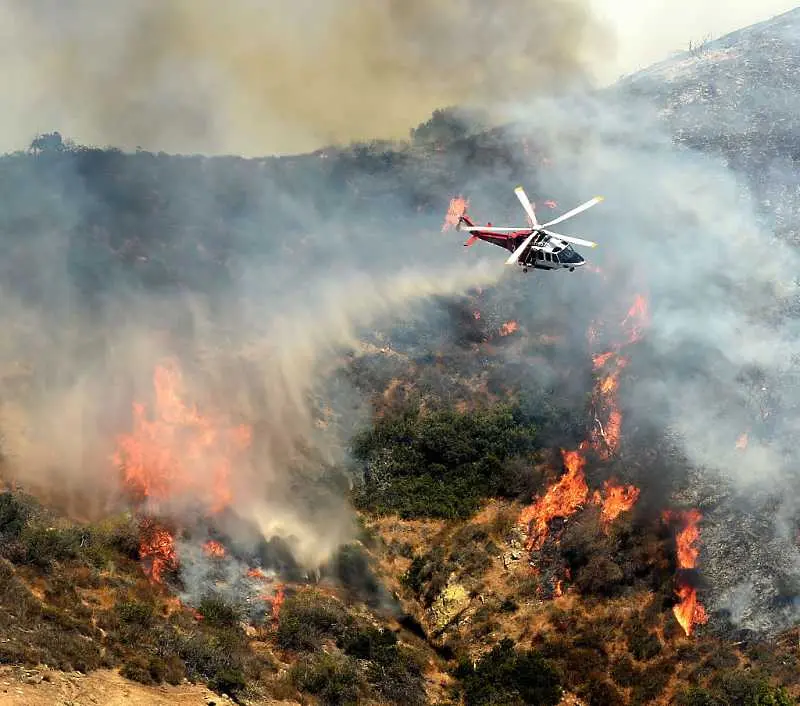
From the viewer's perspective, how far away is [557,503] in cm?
4728

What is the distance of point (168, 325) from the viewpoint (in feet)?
206

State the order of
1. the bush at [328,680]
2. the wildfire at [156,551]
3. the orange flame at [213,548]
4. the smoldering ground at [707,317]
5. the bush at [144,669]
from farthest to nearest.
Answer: the orange flame at [213,548], the smoldering ground at [707,317], the wildfire at [156,551], the bush at [328,680], the bush at [144,669]

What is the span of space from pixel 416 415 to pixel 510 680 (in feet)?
85.4

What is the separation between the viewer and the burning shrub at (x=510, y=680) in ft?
114

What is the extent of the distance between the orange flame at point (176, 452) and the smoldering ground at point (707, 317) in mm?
26955

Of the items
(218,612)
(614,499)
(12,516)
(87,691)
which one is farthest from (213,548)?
(614,499)

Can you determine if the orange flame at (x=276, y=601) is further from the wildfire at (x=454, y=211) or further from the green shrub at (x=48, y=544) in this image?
the wildfire at (x=454, y=211)

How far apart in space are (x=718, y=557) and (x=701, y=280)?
80.6 ft

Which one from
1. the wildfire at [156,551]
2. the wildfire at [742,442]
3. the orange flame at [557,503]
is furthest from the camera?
the orange flame at [557,503]

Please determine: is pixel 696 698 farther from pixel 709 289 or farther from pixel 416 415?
pixel 709 289

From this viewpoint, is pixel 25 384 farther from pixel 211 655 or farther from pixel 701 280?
pixel 701 280

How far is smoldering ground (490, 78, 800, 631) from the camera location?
129 ft

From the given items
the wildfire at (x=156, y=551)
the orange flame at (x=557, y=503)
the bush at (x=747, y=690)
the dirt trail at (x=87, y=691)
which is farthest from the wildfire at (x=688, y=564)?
the wildfire at (x=156, y=551)

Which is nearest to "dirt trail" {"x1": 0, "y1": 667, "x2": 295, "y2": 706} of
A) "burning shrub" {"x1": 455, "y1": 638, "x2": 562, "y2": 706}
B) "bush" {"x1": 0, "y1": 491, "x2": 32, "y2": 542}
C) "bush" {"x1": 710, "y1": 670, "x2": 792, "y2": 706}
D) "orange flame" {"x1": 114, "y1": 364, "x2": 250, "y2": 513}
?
"bush" {"x1": 0, "y1": 491, "x2": 32, "y2": 542}
